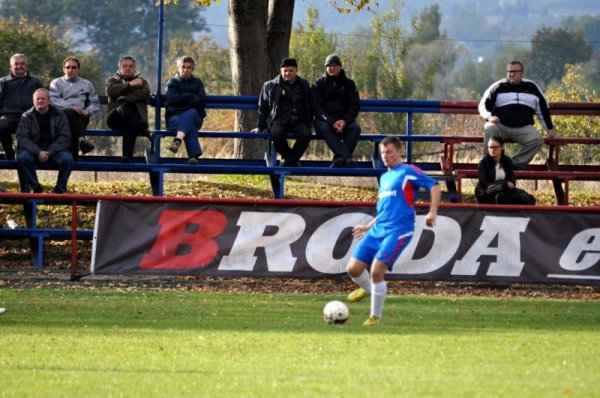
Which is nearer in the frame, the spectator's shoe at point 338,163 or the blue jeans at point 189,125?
the blue jeans at point 189,125

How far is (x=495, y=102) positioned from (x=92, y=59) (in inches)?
1421

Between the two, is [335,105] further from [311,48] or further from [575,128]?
[311,48]

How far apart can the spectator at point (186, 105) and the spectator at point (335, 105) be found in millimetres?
1799

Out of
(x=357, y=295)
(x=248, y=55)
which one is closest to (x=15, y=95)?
(x=248, y=55)

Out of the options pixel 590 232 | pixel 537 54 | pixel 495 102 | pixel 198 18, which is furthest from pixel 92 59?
pixel 198 18

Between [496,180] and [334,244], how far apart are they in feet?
9.02

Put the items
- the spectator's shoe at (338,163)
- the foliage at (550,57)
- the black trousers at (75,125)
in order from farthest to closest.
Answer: the foliage at (550,57) < the spectator's shoe at (338,163) < the black trousers at (75,125)

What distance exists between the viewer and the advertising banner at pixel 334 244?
16281mm

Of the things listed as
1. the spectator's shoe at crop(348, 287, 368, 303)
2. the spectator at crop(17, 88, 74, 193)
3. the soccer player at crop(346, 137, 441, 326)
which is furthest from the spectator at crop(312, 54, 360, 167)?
the soccer player at crop(346, 137, 441, 326)

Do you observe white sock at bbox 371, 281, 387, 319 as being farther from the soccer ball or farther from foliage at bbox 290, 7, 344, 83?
foliage at bbox 290, 7, 344, 83

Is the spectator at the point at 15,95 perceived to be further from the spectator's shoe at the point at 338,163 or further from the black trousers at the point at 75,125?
the spectator's shoe at the point at 338,163

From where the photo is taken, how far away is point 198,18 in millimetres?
141125

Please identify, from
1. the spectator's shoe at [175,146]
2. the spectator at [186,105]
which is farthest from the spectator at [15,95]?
the spectator's shoe at [175,146]

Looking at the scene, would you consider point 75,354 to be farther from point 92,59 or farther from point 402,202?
point 92,59
